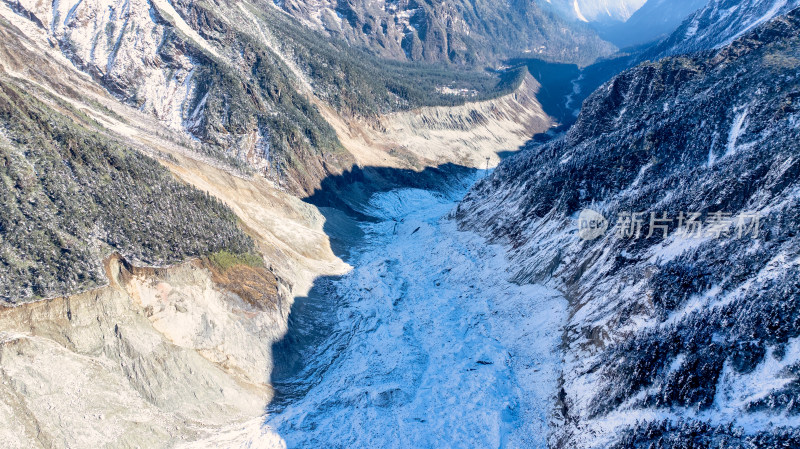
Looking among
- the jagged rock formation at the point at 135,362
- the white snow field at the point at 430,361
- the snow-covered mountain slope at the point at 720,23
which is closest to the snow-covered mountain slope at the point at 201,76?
the white snow field at the point at 430,361

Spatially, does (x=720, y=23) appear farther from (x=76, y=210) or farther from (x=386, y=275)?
(x=76, y=210)

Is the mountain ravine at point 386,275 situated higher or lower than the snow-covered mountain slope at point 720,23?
lower

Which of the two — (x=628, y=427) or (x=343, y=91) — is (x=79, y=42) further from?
(x=628, y=427)

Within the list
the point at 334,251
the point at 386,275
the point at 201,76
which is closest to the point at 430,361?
the point at 386,275

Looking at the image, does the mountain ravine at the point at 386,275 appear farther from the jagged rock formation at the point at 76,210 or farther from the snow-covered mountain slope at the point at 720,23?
the snow-covered mountain slope at the point at 720,23

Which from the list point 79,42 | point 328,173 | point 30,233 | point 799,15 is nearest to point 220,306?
point 30,233

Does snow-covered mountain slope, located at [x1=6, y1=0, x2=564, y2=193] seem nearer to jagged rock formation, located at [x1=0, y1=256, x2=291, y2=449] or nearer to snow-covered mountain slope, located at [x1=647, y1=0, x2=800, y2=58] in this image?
jagged rock formation, located at [x1=0, y1=256, x2=291, y2=449]

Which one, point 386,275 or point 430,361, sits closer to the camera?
point 430,361
